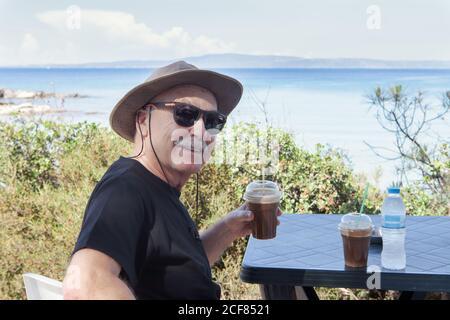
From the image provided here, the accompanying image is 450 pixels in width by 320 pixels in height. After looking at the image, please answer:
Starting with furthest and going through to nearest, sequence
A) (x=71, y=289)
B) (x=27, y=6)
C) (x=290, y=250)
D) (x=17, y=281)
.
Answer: (x=27, y=6)
(x=17, y=281)
(x=290, y=250)
(x=71, y=289)

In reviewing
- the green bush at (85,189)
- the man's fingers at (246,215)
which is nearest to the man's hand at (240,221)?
the man's fingers at (246,215)

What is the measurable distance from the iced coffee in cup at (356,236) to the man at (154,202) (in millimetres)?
499

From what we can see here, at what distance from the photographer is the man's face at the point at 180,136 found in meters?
1.63

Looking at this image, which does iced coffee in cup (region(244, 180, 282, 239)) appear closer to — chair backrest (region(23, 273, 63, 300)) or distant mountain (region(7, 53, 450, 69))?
chair backrest (region(23, 273, 63, 300))

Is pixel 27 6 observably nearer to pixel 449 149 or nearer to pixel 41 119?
pixel 41 119

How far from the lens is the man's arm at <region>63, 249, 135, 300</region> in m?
1.18

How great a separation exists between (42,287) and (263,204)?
0.77 metres

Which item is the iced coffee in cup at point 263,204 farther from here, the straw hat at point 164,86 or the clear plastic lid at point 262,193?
the straw hat at point 164,86

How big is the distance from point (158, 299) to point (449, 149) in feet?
10.7

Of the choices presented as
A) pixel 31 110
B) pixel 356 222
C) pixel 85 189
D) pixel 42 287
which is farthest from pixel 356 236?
pixel 31 110

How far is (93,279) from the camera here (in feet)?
3.89

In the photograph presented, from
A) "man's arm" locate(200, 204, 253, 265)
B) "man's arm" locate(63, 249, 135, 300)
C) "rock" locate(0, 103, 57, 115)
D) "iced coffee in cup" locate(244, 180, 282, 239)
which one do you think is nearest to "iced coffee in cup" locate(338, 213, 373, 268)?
"iced coffee in cup" locate(244, 180, 282, 239)

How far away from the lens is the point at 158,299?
1.46 m

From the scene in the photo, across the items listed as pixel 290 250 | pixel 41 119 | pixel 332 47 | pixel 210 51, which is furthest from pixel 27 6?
pixel 290 250
